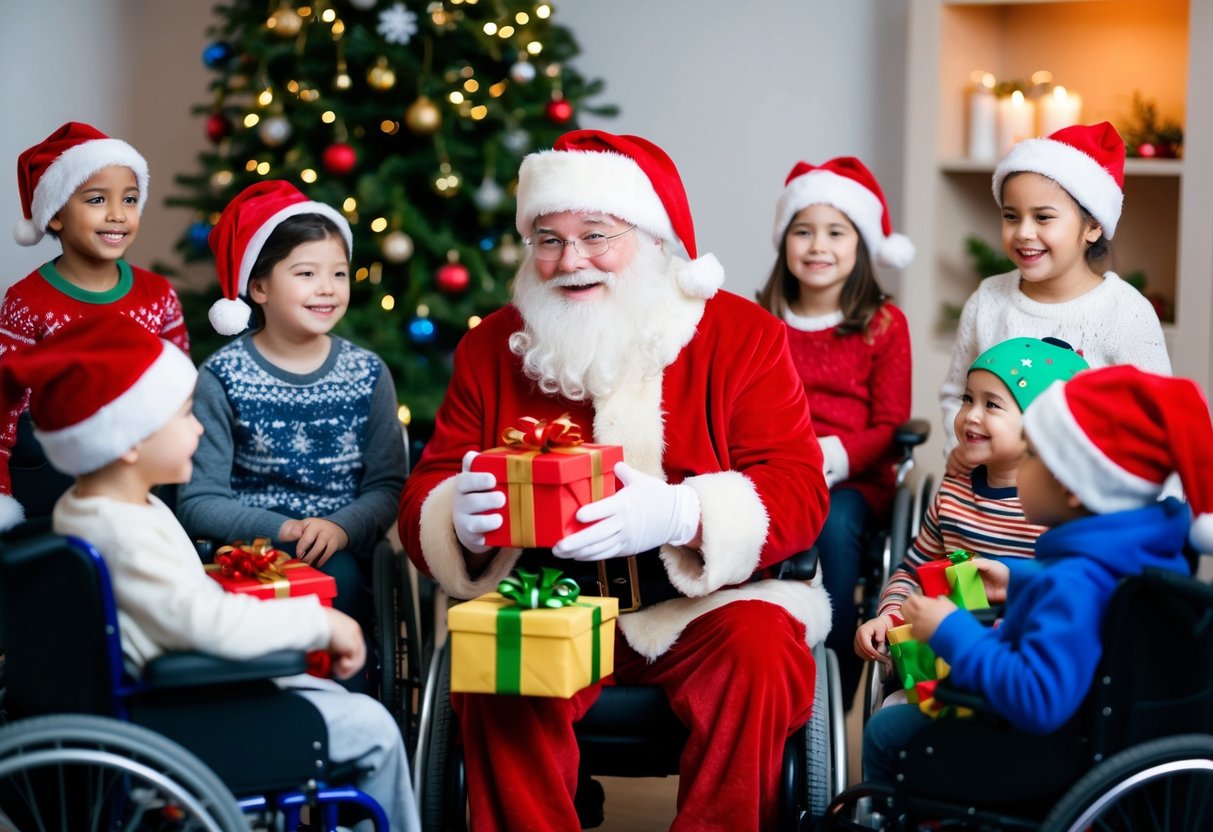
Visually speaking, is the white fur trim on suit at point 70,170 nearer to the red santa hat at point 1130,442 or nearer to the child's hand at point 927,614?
the child's hand at point 927,614

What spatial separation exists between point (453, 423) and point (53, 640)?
1.03 meters

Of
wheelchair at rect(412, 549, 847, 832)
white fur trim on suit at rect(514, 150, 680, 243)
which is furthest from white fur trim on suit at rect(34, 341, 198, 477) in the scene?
white fur trim on suit at rect(514, 150, 680, 243)

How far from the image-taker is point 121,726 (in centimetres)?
195

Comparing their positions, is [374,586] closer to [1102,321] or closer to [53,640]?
[53,640]

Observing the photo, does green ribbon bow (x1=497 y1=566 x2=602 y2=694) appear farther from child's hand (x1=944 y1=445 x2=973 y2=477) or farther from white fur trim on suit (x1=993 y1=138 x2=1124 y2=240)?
white fur trim on suit (x1=993 y1=138 x2=1124 y2=240)

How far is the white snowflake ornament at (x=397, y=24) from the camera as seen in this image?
4953mm

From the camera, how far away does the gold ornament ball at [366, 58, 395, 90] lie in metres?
4.95

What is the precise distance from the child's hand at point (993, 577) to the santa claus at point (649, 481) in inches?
13.0

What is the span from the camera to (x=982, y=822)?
2109mm

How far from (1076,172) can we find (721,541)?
135 centimetres

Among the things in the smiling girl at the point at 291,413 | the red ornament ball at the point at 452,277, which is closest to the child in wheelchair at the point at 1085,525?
the smiling girl at the point at 291,413

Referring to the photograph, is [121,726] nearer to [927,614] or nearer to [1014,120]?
[927,614]

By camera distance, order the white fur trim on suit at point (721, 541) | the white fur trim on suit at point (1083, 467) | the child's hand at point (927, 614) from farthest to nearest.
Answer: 1. the white fur trim on suit at point (721, 541)
2. the child's hand at point (927, 614)
3. the white fur trim on suit at point (1083, 467)

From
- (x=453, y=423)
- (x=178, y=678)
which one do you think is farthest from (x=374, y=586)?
(x=178, y=678)
